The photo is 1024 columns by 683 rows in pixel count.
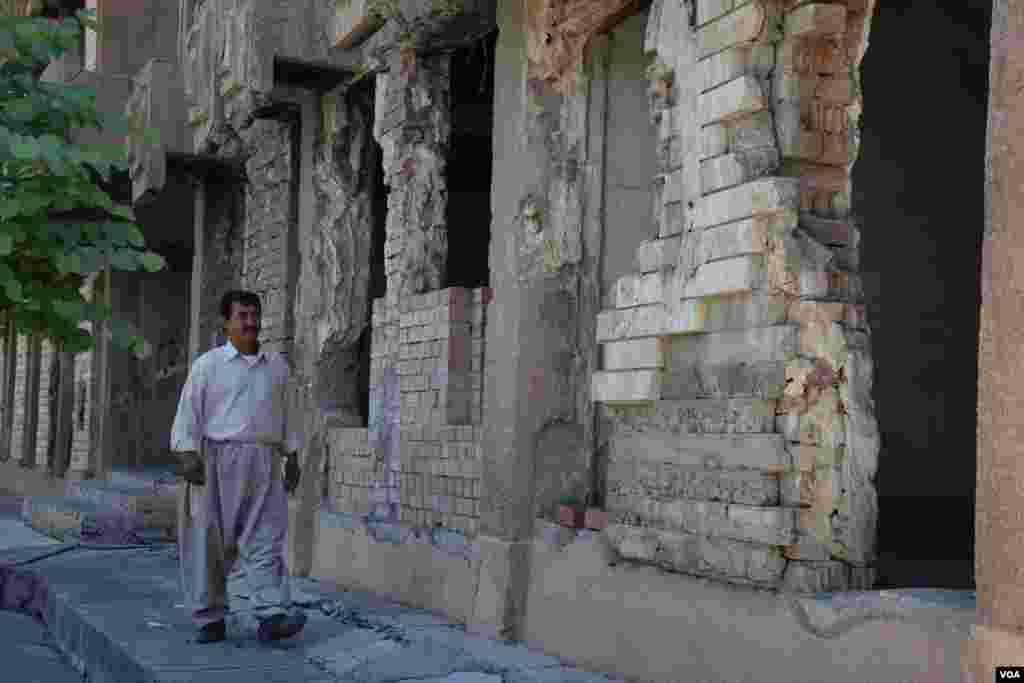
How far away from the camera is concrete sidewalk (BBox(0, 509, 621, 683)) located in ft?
A: 18.3

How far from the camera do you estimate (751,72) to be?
476 cm

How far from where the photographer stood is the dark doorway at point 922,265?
6887 millimetres

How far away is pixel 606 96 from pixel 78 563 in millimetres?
5856

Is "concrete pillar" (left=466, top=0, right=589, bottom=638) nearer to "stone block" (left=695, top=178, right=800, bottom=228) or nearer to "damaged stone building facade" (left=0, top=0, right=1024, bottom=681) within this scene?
"damaged stone building facade" (left=0, top=0, right=1024, bottom=681)

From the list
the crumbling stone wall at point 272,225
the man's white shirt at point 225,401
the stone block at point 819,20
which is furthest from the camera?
the crumbling stone wall at point 272,225

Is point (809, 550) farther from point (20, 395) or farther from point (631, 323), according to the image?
point (20, 395)

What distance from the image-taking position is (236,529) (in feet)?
21.0

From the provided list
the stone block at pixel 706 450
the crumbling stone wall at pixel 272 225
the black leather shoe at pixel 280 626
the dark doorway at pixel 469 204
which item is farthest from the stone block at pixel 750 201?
the dark doorway at pixel 469 204

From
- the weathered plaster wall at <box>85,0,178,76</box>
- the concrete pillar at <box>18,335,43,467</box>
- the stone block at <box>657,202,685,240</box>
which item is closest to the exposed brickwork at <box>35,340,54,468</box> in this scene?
the concrete pillar at <box>18,335,43,467</box>

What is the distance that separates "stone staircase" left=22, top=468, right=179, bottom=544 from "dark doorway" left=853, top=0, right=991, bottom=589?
7204 millimetres

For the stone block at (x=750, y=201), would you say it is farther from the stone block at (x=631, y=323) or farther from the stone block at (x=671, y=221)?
the stone block at (x=631, y=323)

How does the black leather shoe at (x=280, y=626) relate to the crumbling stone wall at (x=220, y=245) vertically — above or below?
below

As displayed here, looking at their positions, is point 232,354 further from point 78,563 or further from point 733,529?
point 78,563

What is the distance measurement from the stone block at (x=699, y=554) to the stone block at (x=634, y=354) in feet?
2.12
